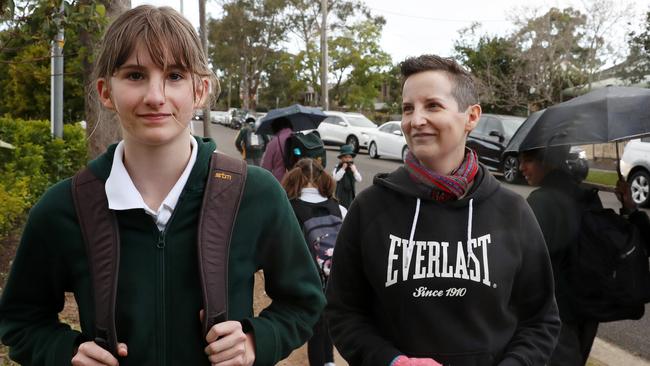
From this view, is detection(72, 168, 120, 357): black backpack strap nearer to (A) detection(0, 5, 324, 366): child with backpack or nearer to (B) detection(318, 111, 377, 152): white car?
(A) detection(0, 5, 324, 366): child with backpack

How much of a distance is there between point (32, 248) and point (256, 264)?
22.3 inches

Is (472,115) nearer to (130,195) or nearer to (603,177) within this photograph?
(130,195)

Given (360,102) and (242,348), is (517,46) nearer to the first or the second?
(360,102)

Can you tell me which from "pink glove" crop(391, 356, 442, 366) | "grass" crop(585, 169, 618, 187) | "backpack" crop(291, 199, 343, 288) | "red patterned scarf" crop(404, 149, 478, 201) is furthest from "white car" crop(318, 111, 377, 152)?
"pink glove" crop(391, 356, 442, 366)

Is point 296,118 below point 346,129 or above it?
above

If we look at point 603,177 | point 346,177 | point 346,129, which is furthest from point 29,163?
point 346,129

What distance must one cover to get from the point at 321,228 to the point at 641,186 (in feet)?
30.5

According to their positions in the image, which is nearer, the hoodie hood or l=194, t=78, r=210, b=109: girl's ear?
l=194, t=78, r=210, b=109: girl's ear

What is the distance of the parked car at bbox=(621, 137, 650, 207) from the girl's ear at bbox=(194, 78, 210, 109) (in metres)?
11.1

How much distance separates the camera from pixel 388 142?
21.8 m

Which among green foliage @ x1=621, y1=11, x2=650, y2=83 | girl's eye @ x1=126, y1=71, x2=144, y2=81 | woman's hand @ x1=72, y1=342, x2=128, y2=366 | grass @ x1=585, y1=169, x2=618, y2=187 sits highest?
green foliage @ x1=621, y1=11, x2=650, y2=83

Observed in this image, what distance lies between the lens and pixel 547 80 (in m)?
26.0

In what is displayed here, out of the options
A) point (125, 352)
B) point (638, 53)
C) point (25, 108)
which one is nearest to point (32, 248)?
point (125, 352)

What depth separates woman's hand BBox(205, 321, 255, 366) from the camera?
155 centimetres
